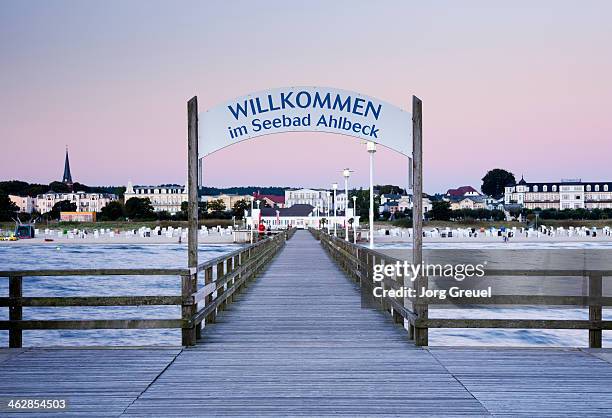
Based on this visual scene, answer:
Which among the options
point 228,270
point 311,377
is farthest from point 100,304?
point 228,270

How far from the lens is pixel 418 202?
9.97 metres

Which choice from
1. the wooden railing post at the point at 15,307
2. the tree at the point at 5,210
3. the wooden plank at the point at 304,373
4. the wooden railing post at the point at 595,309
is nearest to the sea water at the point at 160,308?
the wooden plank at the point at 304,373

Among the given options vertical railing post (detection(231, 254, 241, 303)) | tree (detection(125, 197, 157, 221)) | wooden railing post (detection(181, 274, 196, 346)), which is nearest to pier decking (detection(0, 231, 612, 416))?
wooden railing post (detection(181, 274, 196, 346))

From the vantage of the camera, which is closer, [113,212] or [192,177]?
[192,177]

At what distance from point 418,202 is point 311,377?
128 inches

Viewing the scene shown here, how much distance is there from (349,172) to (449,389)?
38.3m

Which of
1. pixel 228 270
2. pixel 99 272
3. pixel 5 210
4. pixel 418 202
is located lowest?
pixel 228 270

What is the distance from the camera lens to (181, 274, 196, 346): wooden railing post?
30.3ft

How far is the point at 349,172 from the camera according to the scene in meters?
45.1

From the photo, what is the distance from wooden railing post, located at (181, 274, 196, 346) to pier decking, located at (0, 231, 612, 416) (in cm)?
20

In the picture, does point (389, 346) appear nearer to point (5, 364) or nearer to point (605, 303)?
point (605, 303)

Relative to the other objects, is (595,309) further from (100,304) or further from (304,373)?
(100,304)

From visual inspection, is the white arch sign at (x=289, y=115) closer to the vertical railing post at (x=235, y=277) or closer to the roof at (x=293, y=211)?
the vertical railing post at (x=235, y=277)

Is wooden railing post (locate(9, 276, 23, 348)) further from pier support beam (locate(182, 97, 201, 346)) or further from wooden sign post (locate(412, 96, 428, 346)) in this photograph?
wooden sign post (locate(412, 96, 428, 346))
